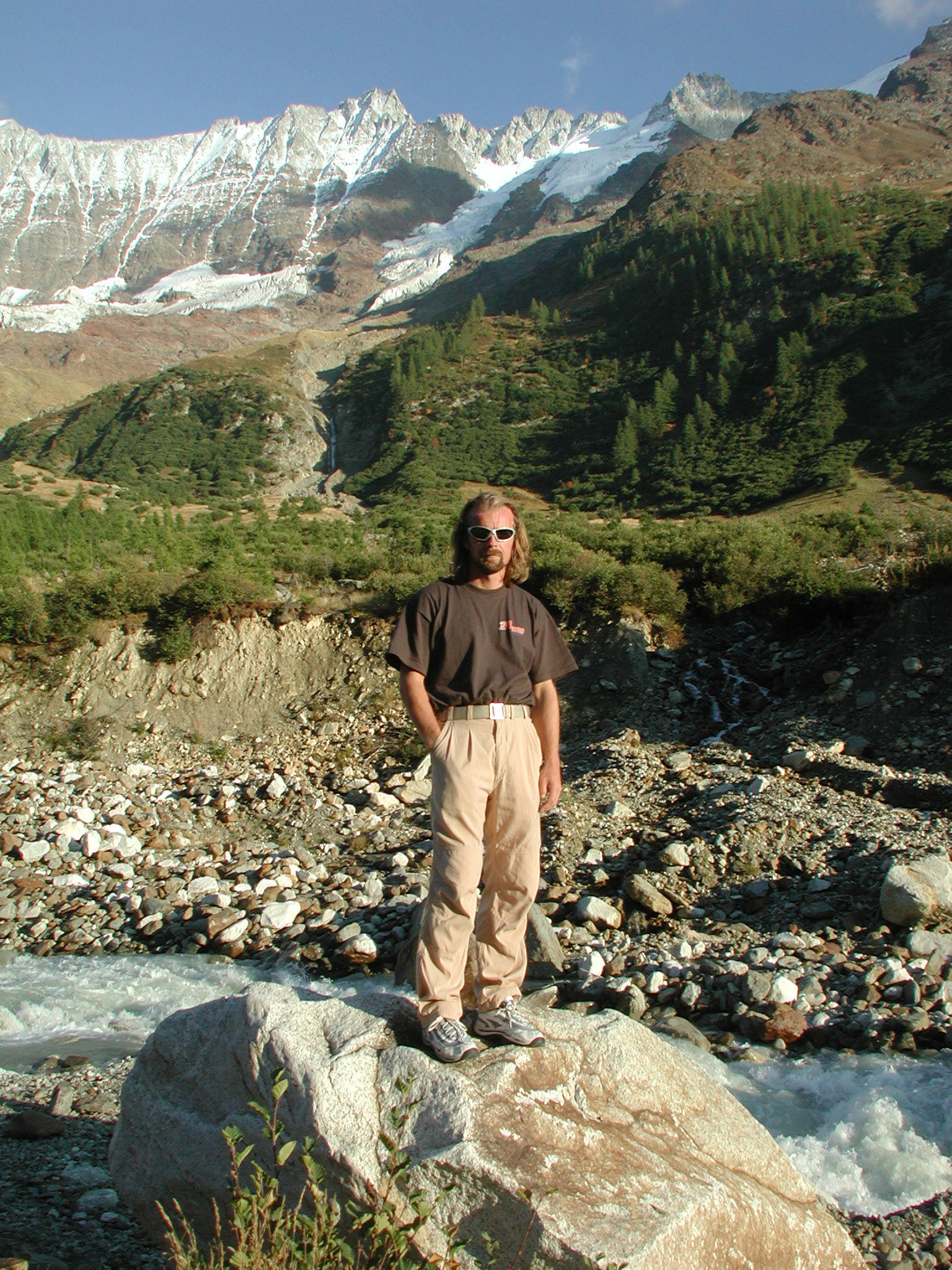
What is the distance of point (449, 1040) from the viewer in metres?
3.18

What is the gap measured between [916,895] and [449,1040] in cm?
433

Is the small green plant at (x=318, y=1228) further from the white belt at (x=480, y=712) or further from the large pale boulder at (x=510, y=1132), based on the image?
the white belt at (x=480, y=712)

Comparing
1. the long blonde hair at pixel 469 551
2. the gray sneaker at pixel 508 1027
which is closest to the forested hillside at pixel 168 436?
the long blonde hair at pixel 469 551

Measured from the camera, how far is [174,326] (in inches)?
6801

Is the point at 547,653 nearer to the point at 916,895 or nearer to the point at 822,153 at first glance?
the point at 916,895

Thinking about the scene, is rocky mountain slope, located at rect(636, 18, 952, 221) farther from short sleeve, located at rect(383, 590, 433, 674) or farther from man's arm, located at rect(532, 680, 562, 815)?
short sleeve, located at rect(383, 590, 433, 674)

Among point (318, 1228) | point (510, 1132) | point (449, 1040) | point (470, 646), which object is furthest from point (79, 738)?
point (318, 1228)

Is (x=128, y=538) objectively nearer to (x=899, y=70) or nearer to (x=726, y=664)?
(x=726, y=664)

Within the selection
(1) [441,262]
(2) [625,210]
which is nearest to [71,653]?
(2) [625,210]

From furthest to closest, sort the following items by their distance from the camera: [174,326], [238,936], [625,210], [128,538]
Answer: [174,326], [625,210], [128,538], [238,936]

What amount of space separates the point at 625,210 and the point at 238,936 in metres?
107

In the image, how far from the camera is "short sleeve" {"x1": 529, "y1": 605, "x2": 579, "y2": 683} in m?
3.93

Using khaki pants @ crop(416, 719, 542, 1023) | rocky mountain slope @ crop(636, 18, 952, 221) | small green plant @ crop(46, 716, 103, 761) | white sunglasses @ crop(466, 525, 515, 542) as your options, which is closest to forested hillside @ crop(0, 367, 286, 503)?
small green plant @ crop(46, 716, 103, 761)

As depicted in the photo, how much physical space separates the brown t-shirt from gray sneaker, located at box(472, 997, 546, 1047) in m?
1.29
